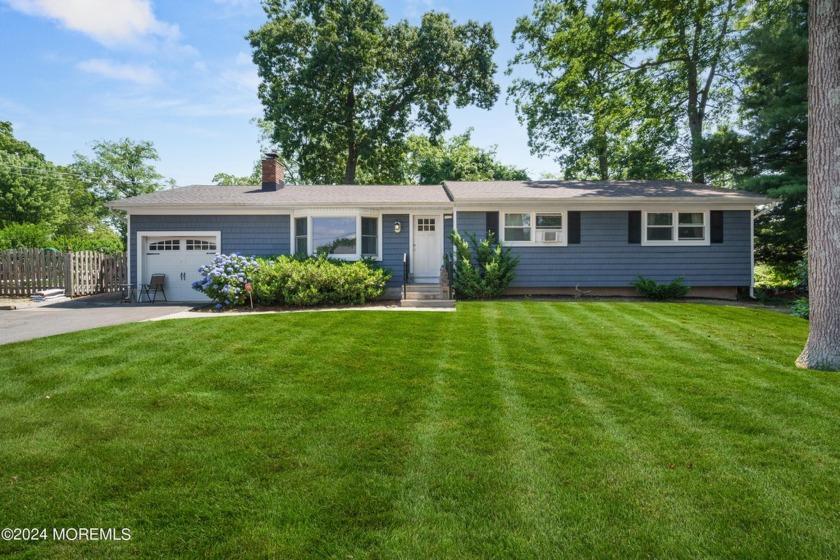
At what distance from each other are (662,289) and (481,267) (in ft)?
17.0

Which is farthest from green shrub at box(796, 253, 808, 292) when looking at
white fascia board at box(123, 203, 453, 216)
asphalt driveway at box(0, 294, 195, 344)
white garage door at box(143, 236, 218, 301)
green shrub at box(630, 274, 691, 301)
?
white garage door at box(143, 236, 218, 301)

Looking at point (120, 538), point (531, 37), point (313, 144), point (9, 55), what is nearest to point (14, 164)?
point (9, 55)

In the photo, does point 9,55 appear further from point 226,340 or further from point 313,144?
point 226,340

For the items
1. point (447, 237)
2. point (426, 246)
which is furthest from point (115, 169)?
point (447, 237)

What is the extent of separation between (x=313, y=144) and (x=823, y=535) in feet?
83.5

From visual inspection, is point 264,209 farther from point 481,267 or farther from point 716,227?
point 716,227

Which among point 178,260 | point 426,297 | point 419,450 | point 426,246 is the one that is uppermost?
point 426,246

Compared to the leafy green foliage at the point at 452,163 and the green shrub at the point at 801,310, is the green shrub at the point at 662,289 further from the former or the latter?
the leafy green foliage at the point at 452,163

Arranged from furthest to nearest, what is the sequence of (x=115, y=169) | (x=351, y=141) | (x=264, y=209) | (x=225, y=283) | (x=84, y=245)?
1. (x=115, y=169)
2. (x=351, y=141)
3. (x=84, y=245)
4. (x=264, y=209)
5. (x=225, y=283)

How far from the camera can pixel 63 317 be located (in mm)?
9727

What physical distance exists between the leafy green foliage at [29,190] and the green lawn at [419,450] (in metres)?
36.9

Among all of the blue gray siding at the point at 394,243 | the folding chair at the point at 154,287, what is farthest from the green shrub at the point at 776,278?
the folding chair at the point at 154,287

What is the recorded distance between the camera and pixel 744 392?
4395mm

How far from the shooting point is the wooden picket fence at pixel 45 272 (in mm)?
14547
